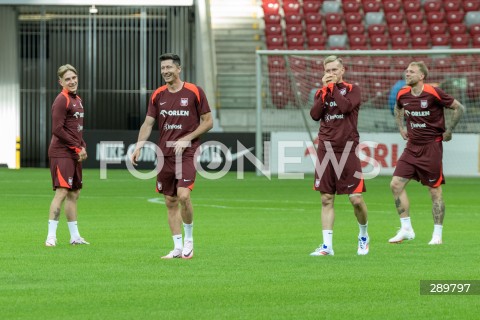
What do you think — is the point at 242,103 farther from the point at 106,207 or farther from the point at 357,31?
the point at 106,207

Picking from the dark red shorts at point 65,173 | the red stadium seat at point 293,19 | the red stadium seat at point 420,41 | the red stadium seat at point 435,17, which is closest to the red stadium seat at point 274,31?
the red stadium seat at point 293,19

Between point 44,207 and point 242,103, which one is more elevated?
point 242,103

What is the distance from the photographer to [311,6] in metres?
38.0

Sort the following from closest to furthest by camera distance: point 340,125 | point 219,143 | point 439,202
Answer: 1. point 340,125
2. point 439,202
3. point 219,143

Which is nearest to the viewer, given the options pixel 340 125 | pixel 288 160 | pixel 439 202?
pixel 340 125

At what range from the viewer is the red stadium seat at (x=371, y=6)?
1491 inches

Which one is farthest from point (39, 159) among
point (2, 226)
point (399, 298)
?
point (399, 298)

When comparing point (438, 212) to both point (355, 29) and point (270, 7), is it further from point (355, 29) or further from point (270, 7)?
point (270, 7)

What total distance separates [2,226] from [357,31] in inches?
903

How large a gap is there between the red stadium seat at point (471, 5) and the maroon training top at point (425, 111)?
24459mm

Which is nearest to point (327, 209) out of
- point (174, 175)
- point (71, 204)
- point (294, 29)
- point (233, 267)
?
point (233, 267)

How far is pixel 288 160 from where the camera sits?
30.2 m

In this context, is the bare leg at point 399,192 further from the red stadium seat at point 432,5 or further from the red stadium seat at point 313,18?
the red stadium seat at point 432,5

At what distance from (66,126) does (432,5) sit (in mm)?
26413
